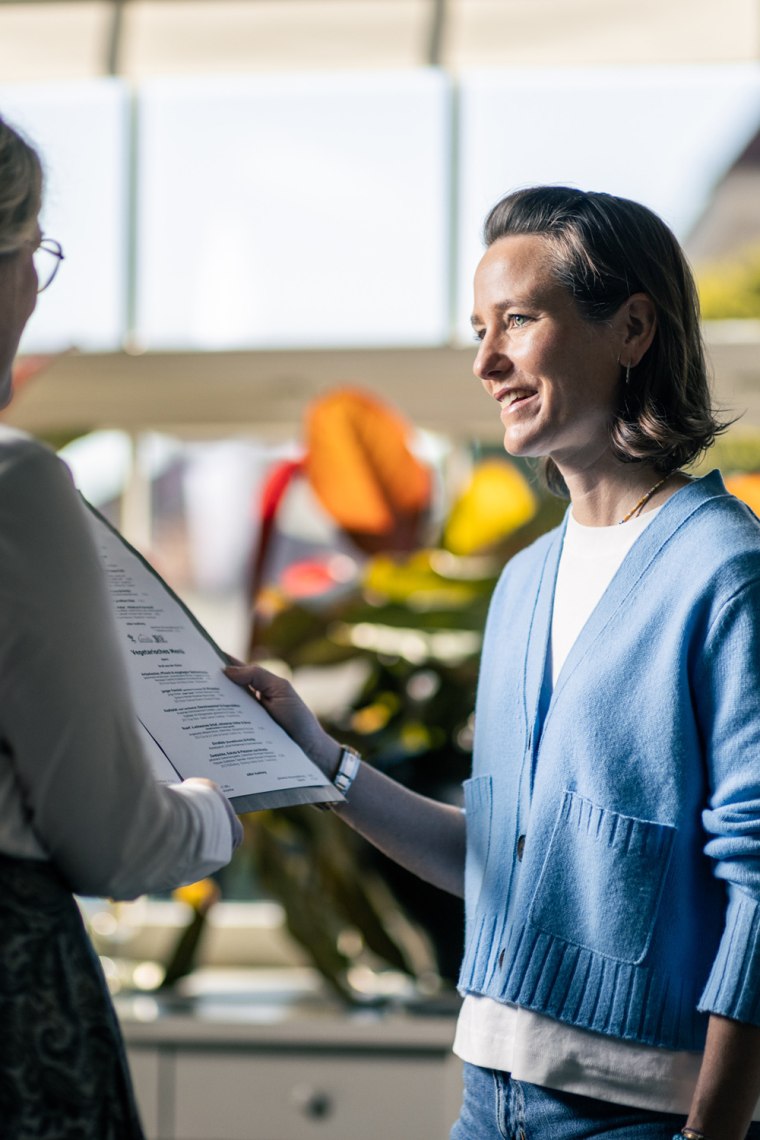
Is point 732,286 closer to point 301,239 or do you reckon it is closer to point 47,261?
point 301,239

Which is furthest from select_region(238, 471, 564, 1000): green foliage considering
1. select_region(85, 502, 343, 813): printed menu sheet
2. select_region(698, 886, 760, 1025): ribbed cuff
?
select_region(698, 886, 760, 1025): ribbed cuff

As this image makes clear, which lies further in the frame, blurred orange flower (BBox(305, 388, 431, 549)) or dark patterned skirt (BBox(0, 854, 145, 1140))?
blurred orange flower (BBox(305, 388, 431, 549))

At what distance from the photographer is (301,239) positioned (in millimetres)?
2920

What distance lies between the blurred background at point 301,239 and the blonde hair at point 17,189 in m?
1.65

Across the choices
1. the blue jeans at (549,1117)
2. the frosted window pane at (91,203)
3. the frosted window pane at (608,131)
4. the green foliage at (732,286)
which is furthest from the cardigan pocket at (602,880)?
the frosted window pane at (91,203)

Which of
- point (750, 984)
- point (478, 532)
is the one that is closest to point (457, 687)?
point (478, 532)

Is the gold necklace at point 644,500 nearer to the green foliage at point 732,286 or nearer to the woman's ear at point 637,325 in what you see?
the woman's ear at point 637,325

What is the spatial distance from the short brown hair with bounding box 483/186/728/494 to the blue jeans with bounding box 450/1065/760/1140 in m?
0.60

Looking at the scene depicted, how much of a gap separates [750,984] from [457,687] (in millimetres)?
1435

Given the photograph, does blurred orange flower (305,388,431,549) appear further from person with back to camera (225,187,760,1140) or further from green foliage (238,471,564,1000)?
person with back to camera (225,187,760,1140)

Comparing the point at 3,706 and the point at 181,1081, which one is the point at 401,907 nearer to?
the point at 181,1081

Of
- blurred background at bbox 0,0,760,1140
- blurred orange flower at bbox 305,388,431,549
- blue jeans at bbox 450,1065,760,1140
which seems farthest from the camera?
blurred background at bbox 0,0,760,1140

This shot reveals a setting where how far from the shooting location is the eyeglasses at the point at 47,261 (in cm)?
99

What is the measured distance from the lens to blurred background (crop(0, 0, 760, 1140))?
2723 mm
